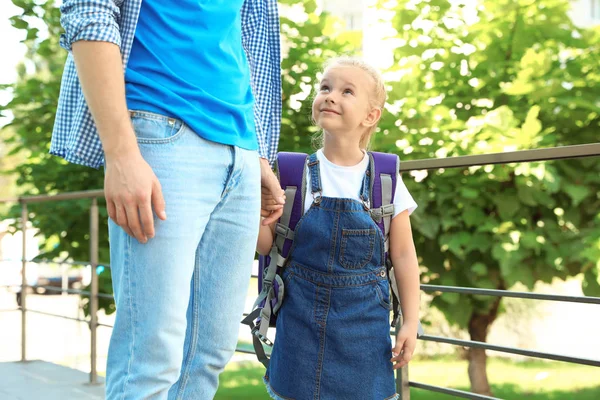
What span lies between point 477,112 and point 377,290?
2.48 m

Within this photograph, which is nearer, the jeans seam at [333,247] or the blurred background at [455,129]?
the jeans seam at [333,247]

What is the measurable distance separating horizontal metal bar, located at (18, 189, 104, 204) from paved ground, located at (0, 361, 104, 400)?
861 millimetres

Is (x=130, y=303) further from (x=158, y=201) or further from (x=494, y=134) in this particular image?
(x=494, y=134)

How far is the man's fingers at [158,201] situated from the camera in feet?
3.33

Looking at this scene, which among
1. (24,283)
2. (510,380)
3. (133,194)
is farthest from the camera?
(510,380)

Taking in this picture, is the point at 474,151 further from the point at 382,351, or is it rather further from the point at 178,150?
the point at 178,150

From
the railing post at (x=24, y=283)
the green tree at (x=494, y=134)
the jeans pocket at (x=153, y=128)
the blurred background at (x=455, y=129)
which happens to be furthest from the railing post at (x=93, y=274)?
the jeans pocket at (x=153, y=128)

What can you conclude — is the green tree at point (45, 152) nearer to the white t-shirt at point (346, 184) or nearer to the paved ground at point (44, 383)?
the paved ground at point (44, 383)

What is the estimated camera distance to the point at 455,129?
140 inches

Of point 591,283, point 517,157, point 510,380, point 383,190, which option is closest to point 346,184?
→ point 383,190

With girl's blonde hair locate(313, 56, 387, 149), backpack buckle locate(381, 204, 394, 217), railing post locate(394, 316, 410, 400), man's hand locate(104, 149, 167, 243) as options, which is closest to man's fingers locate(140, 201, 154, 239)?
man's hand locate(104, 149, 167, 243)

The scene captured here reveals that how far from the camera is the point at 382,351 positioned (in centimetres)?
150

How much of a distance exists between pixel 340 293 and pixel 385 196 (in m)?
0.23

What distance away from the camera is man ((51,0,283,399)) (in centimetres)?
101
